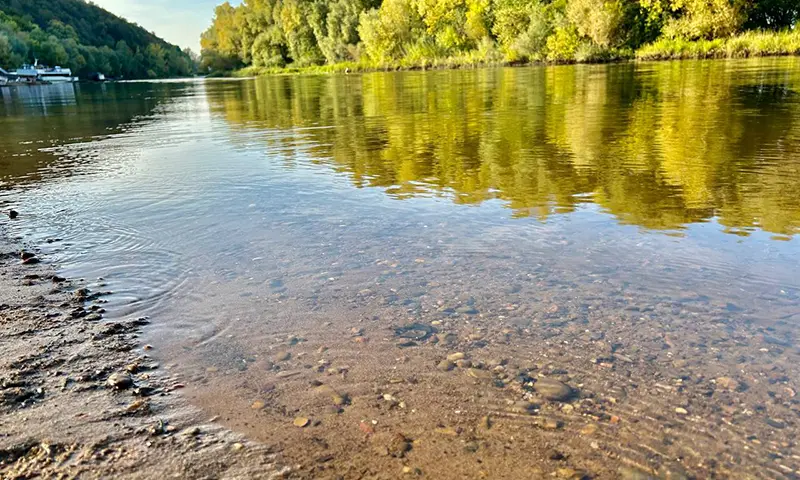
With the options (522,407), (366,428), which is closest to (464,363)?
(522,407)

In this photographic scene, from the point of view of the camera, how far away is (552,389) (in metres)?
2.89

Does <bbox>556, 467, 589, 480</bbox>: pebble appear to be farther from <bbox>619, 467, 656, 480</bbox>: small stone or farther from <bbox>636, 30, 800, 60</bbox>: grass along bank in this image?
<bbox>636, 30, 800, 60</bbox>: grass along bank

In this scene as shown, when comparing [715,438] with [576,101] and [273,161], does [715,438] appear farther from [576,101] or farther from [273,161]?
[576,101]

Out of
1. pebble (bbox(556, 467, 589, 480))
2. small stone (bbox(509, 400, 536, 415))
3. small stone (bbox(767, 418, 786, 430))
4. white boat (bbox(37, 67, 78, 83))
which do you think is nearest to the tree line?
small stone (bbox(767, 418, 786, 430))

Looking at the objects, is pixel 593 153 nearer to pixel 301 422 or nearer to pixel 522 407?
pixel 522 407

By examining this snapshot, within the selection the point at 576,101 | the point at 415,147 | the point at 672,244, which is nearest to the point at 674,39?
the point at 576,101

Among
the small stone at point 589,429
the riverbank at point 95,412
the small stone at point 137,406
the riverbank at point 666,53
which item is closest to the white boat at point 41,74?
the riverbank at point 666,53

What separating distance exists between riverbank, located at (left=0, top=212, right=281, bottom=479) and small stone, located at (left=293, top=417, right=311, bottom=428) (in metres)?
0.21

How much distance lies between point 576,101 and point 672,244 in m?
13.5

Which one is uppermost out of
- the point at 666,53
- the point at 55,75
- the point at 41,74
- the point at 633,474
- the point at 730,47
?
the point at 55,75

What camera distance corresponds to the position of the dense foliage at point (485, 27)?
153 feet

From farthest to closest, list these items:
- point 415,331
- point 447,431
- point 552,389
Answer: point 415,331 < point 552,389 < point 447,431

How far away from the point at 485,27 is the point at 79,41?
12150cm

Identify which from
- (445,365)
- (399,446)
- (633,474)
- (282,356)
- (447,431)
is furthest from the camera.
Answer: (282,356)
